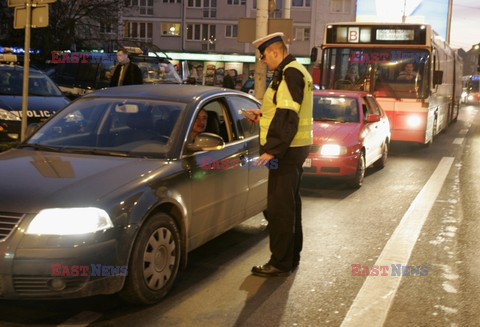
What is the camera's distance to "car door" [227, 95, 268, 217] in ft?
20.8

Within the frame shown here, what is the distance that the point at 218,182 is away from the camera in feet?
18.3

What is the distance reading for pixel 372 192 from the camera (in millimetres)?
10070

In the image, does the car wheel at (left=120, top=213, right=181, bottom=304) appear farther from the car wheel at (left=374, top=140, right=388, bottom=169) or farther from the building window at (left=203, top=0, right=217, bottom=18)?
the building window at (left=203, top=0, right=217, bottom=18)

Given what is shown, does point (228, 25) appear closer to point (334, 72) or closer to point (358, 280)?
point (334, 72)

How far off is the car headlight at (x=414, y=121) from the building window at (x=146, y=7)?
51.6 meters

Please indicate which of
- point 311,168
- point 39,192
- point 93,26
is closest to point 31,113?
point 311,168

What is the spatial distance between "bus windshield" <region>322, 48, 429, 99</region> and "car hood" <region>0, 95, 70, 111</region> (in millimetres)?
6830

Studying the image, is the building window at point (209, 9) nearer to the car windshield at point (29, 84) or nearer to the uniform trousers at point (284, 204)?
the car windshield at point (29, 84)

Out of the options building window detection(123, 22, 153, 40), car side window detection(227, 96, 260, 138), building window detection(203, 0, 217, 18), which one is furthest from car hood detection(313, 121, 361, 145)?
building window detection(123, 22, 153, 40)

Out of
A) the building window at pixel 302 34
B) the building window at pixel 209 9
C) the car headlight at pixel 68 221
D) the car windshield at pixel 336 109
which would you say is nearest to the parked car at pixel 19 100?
the car windshield at pixel 336 109

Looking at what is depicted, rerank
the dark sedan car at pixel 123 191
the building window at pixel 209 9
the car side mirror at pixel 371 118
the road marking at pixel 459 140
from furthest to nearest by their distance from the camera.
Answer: the building window at pixel 209 9, the road marking at pixel 459 140, the car side mirror at pixel 371 118, the dark sedan car at pixel 123 191

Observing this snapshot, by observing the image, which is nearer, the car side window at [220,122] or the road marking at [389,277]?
the road marking at [389,277]

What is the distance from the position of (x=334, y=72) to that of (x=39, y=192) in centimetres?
1273

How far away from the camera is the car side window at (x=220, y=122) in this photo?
6.03 meters
